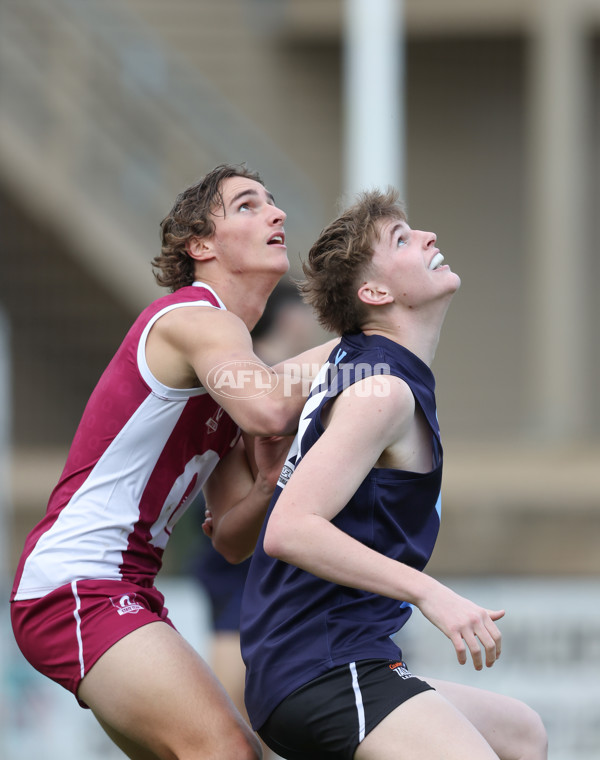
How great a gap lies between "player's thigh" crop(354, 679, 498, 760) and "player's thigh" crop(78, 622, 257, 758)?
18.4 inches

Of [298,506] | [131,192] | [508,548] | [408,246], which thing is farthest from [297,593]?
[131,192]

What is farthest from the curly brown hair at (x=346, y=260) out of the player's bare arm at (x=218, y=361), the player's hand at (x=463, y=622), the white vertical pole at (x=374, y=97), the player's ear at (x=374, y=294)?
the white vertical pole at (x=374, y=97)

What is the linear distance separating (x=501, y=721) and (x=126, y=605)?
1.02 metres

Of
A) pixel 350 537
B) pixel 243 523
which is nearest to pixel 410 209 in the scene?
pixel 243 523

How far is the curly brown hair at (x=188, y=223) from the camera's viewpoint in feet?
10.9

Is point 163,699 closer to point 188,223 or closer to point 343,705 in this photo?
point 343,705

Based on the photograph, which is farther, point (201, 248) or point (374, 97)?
point (374, 97)

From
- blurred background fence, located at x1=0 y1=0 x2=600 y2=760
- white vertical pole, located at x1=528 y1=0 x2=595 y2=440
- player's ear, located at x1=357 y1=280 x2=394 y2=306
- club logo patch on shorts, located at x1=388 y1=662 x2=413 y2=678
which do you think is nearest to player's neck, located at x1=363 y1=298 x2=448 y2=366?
player's ear, located at x1=357 y1=280 x2=394 y2=306

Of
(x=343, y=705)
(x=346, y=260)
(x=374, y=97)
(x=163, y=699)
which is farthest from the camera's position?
(x=374, y=97)

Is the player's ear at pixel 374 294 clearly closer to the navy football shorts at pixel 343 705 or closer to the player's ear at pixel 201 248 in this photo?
the player's ear at pixel 201 248

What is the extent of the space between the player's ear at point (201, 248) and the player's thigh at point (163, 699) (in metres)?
1.07

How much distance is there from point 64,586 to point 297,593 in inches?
26.5

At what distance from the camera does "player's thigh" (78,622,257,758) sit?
285 centimetres

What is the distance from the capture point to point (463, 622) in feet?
7.96
